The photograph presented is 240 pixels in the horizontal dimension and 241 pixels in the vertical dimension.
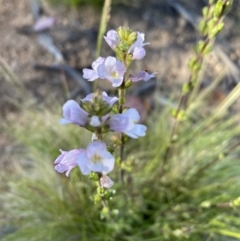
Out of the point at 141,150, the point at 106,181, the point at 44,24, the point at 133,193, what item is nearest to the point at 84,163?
the point at 106,181

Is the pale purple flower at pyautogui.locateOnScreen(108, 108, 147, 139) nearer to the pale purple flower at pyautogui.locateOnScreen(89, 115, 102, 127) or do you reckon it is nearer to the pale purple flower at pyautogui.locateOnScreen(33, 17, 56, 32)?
the pale purple flower at pyautogui.locateOnScreen(89, 115, 102, 127)

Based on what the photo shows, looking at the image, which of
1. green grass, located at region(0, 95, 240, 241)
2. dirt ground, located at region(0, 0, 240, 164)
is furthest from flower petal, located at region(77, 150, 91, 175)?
dirt ground, located at region(0, 0, 240, 164)

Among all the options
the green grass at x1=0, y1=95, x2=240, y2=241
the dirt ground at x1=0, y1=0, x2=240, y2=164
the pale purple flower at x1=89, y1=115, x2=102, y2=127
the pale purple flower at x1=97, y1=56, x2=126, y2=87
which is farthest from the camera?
the dirt ground at x1=0, y1=0, x2=240, y2=164

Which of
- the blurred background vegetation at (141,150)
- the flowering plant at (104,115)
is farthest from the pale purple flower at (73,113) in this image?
the blurred background vegetation at (141,150)

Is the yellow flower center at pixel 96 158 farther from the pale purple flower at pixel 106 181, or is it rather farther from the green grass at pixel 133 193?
the green grass at pixel 133 193

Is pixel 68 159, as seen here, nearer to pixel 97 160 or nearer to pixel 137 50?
pixel 97 160

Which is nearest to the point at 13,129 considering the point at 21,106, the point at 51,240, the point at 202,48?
the point at 21,106

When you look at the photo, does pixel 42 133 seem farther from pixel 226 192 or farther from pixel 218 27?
pixel 218 27
